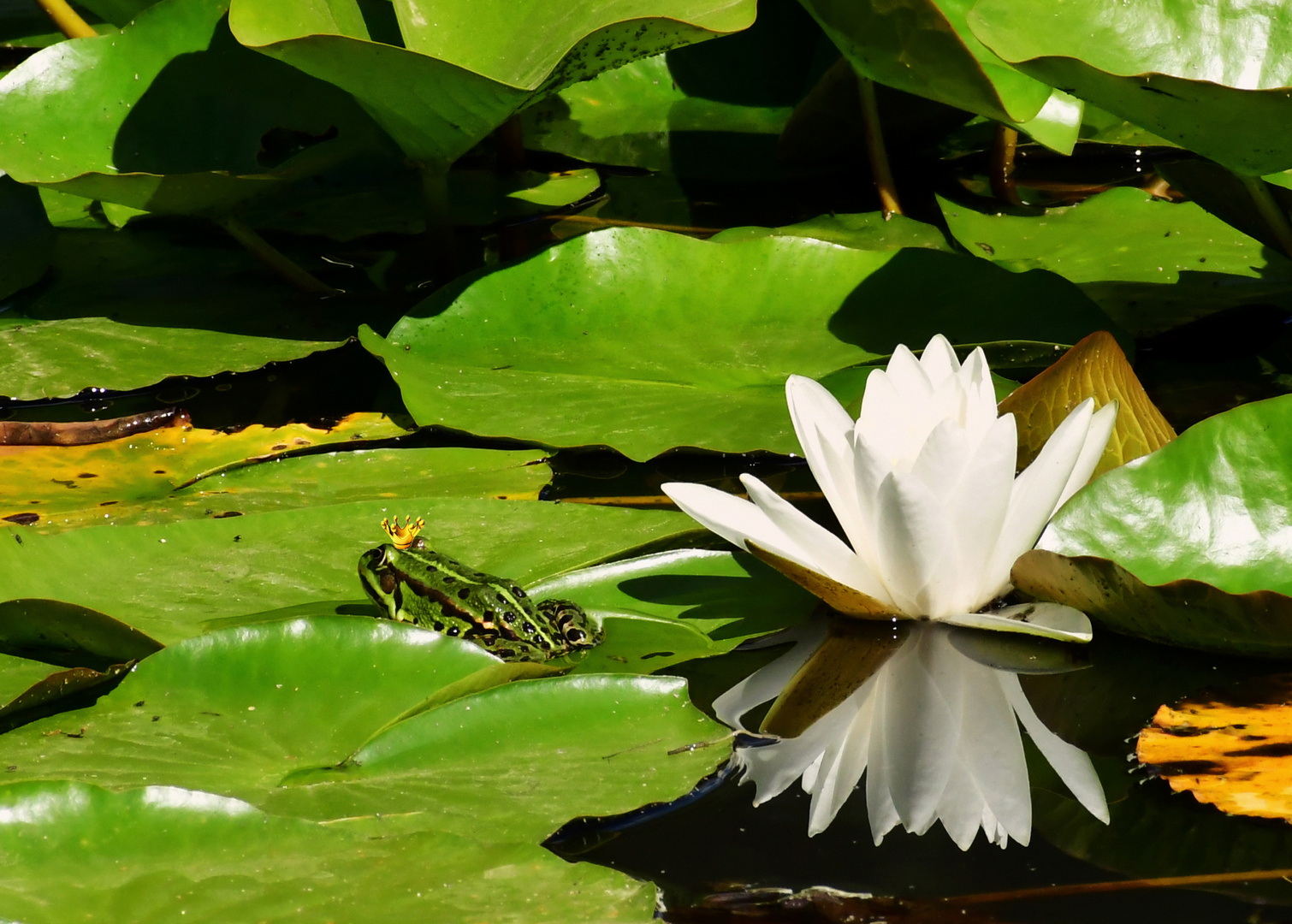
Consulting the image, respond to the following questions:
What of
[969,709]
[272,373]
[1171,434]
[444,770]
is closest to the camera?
[444,770]

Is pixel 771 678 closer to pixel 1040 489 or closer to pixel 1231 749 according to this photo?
pixel 1040 489

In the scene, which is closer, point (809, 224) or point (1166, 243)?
point (1166, 243)

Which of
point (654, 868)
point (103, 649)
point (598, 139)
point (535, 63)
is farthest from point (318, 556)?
point (598, 139)

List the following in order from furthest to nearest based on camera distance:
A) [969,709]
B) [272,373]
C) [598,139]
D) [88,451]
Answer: [598,139] < [272,373] < [88,451] < [969,709]

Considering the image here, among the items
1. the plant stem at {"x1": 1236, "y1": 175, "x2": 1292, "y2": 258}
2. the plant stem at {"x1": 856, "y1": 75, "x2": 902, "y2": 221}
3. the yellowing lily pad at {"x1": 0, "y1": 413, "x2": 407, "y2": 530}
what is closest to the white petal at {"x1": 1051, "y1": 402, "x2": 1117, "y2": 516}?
the plant stem at {"x1": 1236, "y1": 175, "x2": 1292, "y2": 258}

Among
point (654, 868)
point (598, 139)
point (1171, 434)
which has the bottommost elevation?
point (654, 868)

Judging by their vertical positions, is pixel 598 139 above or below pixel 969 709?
above

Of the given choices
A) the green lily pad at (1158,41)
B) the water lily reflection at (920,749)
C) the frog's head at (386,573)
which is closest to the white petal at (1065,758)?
the water lily reflection at (920,749)

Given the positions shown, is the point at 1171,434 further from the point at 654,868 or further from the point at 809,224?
the point at 809,224
